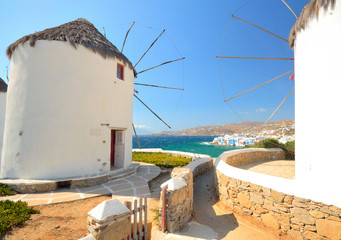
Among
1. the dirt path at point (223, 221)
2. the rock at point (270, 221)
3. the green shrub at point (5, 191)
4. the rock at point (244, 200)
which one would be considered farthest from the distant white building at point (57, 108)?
the rock at point (270, 221)

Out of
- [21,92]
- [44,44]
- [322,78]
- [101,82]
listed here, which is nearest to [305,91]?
[322,78]

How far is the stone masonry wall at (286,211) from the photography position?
134 inches

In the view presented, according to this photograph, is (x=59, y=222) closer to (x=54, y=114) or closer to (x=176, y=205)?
(x=176, y=205)

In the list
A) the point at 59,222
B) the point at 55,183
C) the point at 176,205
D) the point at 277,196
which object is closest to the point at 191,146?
the point at 55,183

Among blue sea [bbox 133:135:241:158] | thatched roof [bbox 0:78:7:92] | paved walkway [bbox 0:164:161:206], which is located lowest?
blue sea [bbox 133:135:241:158]

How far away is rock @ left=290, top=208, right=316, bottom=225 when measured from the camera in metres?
3.59

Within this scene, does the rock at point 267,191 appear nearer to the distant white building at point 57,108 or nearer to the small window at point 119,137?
the distant white building at point 57,108

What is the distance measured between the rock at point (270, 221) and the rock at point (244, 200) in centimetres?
44

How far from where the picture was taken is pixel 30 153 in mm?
6520

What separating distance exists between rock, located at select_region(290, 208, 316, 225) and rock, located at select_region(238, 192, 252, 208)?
3.64 feet

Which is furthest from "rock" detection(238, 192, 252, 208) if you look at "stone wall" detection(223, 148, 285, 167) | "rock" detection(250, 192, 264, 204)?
"stone wall" detection(223, 148, 285, 167)

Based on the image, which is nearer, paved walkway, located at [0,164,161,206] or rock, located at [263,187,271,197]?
rock, located at [263,187,271,197]

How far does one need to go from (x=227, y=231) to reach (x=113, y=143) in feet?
23.4

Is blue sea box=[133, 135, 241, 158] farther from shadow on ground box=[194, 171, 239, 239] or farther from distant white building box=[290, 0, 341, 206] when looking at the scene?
distant white building box=[290, 0, 341, 206]
